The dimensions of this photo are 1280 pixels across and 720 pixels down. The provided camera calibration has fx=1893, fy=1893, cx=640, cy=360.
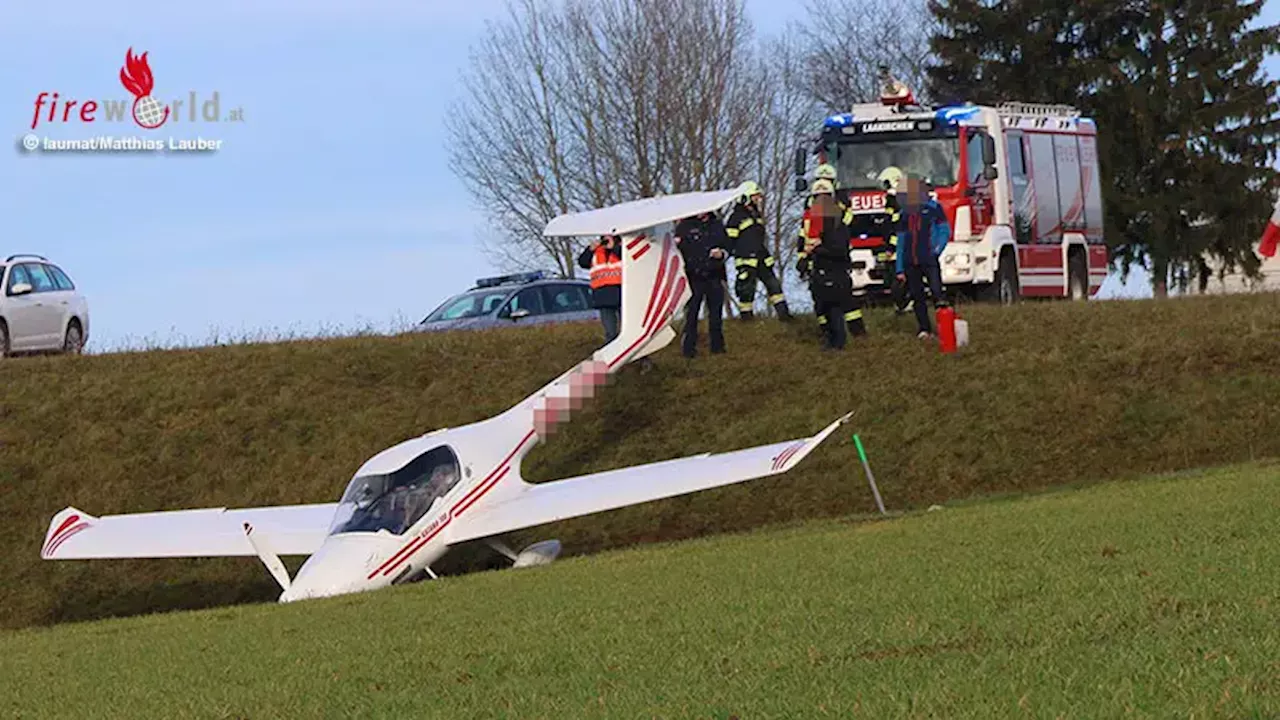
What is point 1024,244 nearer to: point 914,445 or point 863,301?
point 863,301

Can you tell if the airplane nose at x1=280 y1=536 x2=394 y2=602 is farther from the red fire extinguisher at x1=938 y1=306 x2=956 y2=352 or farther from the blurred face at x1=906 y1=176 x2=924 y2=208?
the red fire extinguisher at x1=938 y1=306 x2=956 y2=352

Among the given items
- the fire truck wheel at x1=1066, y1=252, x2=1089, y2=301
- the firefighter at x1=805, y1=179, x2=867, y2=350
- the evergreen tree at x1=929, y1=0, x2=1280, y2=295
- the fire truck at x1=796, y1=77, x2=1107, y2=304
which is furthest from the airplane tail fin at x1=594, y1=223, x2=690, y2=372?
the evergreen tree at x1=929, y1=0, x2=1280, y2=295

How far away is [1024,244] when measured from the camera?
31.8 m

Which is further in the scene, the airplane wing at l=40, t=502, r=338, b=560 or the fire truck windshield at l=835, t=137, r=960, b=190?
the fire truck windshield at l=835, t=137, r=960, b=190

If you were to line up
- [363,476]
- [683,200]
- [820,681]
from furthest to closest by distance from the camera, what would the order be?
[683,200]
[363,476]
[820,681]

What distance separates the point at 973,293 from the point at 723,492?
8698 mm

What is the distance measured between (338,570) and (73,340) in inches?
629

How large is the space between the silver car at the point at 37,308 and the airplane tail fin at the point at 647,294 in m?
11.7

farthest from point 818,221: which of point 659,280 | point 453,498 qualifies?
point 453,498

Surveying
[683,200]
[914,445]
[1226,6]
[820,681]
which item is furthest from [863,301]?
[1226,6]

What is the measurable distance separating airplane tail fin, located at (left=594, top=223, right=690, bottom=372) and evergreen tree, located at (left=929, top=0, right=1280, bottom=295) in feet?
99.6

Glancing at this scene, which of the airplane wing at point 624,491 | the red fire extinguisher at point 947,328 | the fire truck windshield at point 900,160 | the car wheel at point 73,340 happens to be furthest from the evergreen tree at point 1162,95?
the airplane wing at point 624,491

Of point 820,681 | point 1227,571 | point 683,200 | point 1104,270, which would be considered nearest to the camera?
point 820,681

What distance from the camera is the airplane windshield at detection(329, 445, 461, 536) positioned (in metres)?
18.8
